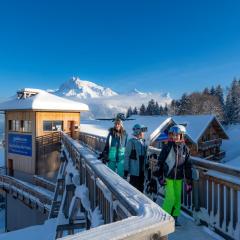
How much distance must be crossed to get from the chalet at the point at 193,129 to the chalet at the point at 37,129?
4.48 m

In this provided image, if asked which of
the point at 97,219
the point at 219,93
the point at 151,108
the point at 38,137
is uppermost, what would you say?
the point at 219,93

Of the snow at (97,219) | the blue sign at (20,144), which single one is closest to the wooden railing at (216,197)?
the snow at (97,219)

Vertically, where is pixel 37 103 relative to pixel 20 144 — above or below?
above

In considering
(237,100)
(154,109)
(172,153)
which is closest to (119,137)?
(172,153)

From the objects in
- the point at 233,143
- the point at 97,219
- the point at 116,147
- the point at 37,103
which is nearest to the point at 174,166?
the point at 97,219

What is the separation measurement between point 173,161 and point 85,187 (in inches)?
99.4

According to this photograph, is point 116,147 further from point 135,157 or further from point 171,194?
point 171,194

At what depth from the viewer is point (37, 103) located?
23469 millimetres

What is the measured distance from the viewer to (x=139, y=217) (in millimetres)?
2352

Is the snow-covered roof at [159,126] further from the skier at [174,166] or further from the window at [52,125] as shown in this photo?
the skier at [174,166]

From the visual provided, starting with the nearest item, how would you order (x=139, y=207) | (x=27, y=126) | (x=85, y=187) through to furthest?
1. (x=139, y=207)
2. (x=85, y=187)
3. (x=27, y=126)

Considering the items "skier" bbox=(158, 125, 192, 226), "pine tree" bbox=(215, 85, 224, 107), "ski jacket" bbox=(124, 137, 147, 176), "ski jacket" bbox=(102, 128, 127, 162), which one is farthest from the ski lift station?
"pine tree" bbox=(215, 85, 224, 107)

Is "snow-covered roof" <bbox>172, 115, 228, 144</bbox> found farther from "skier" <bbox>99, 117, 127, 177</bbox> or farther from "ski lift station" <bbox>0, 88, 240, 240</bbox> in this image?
"skier" <bbox>99, 117, 127, 177</bbox>

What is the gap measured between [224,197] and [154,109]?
258 feet
